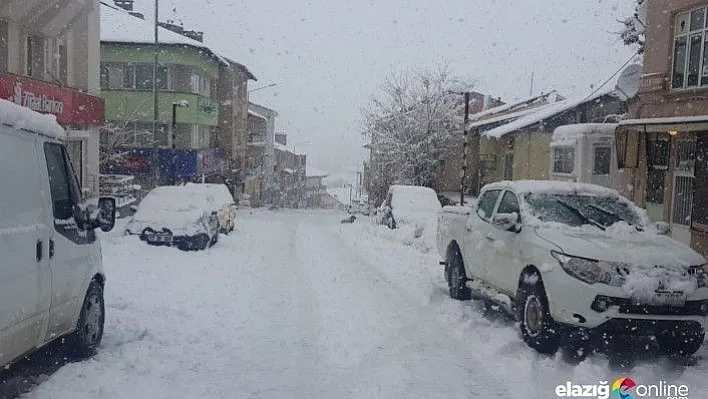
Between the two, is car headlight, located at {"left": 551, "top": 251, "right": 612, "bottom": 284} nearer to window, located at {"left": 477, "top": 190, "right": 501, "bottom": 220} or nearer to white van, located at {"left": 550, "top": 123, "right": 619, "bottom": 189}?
window, located at {"left": 477, "top": 190, "right": 501, "bottom": 220}

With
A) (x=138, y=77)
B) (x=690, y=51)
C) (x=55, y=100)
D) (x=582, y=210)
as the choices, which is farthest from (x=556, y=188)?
(x=138, y=77)

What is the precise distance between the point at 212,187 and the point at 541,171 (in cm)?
1412

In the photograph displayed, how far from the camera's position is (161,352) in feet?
21.5

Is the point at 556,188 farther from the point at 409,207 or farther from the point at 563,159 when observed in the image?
the point at 409,207

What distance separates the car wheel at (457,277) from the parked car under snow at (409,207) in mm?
9694

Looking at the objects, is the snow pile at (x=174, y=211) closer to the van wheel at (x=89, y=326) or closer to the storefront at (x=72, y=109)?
the storefront at (x=72, y=109)

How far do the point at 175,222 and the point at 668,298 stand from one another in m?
12.0

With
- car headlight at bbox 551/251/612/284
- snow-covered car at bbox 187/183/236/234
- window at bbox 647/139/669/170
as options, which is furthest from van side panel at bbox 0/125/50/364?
snow-covered car at bbox 187/183/236/234

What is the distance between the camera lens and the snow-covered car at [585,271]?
632cm

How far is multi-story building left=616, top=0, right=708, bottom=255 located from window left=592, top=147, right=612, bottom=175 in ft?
12.4

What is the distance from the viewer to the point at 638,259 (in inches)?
255

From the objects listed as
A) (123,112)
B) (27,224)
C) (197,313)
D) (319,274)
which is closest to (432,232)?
(319,274)

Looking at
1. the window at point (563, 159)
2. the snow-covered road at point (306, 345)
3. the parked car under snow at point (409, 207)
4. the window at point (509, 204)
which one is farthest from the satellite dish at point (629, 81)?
the window at point (509, 204)

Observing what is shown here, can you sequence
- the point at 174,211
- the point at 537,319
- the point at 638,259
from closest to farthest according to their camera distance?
the point at 638,259, the point at 537,319, the point at 174,211
